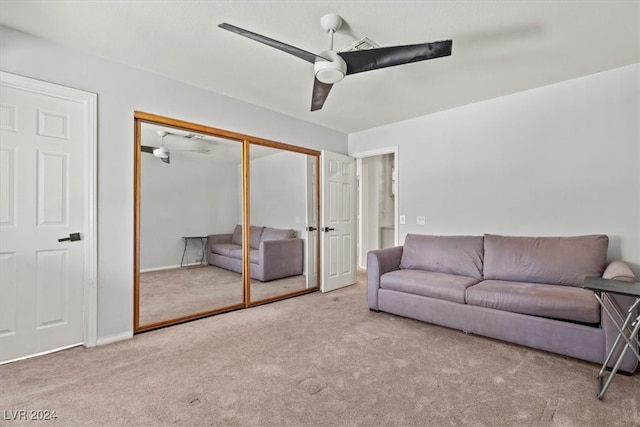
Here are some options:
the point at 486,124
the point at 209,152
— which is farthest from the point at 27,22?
the point at 486,124

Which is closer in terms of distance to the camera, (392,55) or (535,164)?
(392,55)

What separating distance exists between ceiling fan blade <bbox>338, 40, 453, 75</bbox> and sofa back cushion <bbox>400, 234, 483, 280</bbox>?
2305mm

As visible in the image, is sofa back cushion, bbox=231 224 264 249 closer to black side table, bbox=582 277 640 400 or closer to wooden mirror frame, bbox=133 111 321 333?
wooden mirror frame, bbox=133 111 321 333

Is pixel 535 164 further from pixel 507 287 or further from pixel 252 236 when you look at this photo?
pixel 252 236

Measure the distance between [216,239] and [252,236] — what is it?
1.45 ft

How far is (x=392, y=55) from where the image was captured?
6.62 ft

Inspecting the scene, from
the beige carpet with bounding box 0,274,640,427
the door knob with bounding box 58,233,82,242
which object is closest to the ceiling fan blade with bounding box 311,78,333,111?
the beige carpet with bounding box 0,274,640,427

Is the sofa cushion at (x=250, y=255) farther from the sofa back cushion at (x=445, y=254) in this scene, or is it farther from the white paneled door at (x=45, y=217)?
the sofa back cushion at (x=445, y=254)

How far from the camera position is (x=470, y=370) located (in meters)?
2.23

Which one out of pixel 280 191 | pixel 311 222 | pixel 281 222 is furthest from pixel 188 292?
pixel 311 222

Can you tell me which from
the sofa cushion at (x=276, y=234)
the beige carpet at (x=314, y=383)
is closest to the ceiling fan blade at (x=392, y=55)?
the beige carpet at (x=314, y=383)

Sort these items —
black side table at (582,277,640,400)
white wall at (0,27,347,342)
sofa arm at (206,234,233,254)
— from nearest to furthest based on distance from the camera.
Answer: black side table at (582,277,640,400), white wall at (0,27,347,342), sofa arm at (206,234,233,254)

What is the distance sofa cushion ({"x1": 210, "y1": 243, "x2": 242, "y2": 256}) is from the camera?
379 cm

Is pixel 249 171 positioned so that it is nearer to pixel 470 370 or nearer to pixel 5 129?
pixel 5 129
